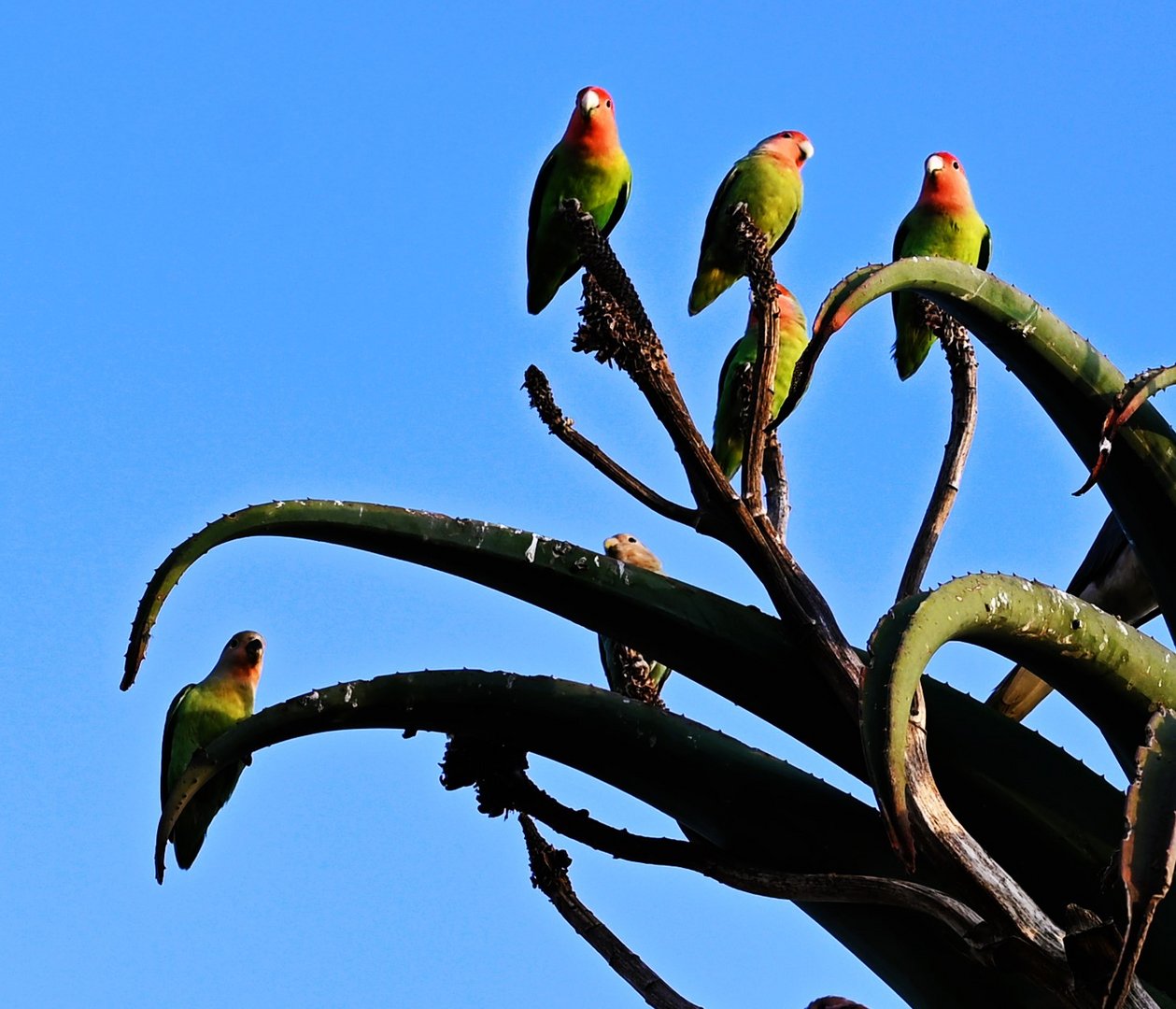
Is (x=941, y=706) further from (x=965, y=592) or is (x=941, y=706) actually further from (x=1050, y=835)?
(x=965, y=592)

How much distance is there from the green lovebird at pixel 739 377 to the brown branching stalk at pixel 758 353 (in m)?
2.13

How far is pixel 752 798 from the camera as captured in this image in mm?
2740

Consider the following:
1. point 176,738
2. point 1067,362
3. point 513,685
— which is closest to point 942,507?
point 1067,362

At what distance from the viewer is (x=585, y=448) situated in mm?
3070

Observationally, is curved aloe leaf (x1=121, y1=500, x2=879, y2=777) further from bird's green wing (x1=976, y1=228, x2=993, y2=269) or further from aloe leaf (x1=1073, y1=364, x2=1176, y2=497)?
bird's green wing (x1=976, y1=228, x2=993, y2=269)

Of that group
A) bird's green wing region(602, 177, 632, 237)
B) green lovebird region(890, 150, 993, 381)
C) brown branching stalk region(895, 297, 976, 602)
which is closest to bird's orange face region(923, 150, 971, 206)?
green lovebird region(890, 150, 993, 381)

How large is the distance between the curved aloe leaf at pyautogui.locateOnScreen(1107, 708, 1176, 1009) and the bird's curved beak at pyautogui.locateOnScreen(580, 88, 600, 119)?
4571 mm

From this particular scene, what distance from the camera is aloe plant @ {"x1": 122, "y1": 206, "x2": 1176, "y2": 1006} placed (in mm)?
2574

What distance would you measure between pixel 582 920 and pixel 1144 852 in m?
1.51

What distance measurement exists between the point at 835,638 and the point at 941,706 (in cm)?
23

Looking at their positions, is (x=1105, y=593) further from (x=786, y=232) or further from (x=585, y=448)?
(x=786, y=232)

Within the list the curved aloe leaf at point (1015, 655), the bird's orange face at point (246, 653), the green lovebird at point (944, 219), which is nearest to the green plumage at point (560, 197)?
the green lovebird at point (944, 219)

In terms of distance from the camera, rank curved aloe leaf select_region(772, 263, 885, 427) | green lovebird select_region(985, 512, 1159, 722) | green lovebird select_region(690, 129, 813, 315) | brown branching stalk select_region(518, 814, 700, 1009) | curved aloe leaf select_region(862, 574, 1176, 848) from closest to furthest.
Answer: curved aloe leaf select_region(862, 574, 1176, 848) < curved aloe leaf select_region(772, 263, 885, 427) < brown branching stalk select_region(518, 814, 700, 1009) < green lovebird select_region(985, 512, 1159, 722) < green lovebird select_region(690, 129, 813, 315)

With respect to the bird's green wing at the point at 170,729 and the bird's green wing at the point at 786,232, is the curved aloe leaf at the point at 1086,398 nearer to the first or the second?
the bird's green wing at the point at 786,232
